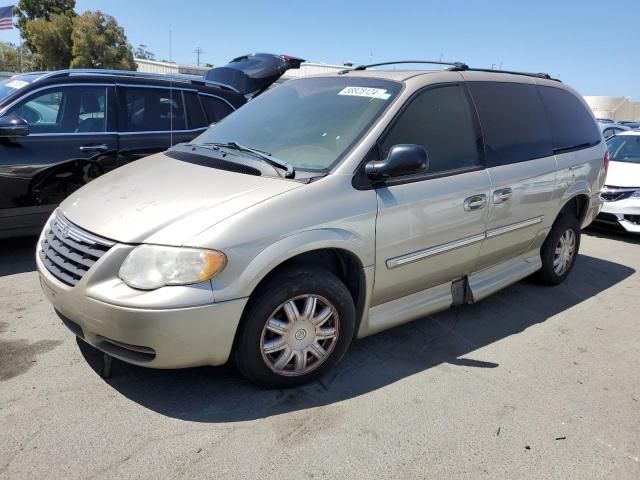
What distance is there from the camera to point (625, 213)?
7051 millimetres

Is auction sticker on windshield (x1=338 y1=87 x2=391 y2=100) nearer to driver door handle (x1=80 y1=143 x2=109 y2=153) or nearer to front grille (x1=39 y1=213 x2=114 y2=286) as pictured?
front grille (x1=39 y1=213 x2=114 y2=286)

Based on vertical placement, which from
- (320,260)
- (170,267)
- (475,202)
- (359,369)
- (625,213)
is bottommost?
(359,369)

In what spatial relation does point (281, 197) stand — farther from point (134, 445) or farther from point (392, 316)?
point (134, 445)

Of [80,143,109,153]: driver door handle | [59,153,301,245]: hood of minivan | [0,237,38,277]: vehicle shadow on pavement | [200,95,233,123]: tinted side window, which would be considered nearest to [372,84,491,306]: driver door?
[59,153,301,245]: hood of minivan

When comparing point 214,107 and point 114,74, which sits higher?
point 114,74

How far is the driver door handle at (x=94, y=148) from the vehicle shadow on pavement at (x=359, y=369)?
90.6 inches

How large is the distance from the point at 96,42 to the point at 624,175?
35835mm

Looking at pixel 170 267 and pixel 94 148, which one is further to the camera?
pixel 94 148

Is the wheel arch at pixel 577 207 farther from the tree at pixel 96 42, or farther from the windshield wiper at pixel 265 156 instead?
the tree at pixel 96 42

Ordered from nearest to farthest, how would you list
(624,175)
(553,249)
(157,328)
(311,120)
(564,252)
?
(157,328) → (311,120) → (553,249) → (564,252) → (624,175)

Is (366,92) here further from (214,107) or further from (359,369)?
(214,107)

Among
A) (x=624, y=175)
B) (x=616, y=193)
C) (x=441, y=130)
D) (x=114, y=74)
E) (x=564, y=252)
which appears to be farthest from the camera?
(x=624, y=175)

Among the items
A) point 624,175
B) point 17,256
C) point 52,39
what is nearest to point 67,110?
point 17,256

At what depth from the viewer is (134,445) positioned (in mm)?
2486
